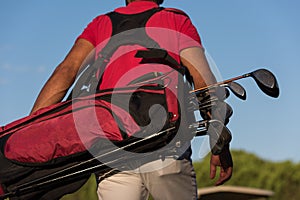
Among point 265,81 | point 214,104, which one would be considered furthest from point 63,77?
point 265,81

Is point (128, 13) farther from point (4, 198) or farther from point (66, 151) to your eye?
point (4, 198)

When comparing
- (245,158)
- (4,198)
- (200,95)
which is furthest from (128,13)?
(245,158)

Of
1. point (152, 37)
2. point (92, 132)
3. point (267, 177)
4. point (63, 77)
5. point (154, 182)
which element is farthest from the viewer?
point (267, 177)

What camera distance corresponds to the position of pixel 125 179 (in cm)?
411

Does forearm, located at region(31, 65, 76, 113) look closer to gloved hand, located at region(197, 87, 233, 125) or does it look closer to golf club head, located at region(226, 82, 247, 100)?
gloved hand, located at region(197, 87, 233, 125)

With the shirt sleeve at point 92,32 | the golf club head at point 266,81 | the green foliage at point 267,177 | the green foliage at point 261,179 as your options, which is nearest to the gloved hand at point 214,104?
the golf club head at point 266,81

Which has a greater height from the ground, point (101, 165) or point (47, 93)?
point (47, 93)

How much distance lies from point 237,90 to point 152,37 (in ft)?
1.96

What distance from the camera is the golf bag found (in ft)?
13.0

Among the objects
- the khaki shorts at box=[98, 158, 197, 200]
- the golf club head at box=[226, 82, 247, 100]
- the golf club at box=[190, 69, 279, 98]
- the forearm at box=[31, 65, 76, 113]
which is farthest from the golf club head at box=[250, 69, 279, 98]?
the forearm at box=[31, 65, 76, 113]

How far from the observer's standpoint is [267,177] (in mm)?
18359

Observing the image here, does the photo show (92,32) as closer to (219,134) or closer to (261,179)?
(219,134)

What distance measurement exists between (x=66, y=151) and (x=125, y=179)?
39cm

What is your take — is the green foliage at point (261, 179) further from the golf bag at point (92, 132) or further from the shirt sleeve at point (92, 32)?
the golf bag at point (92, 132)
